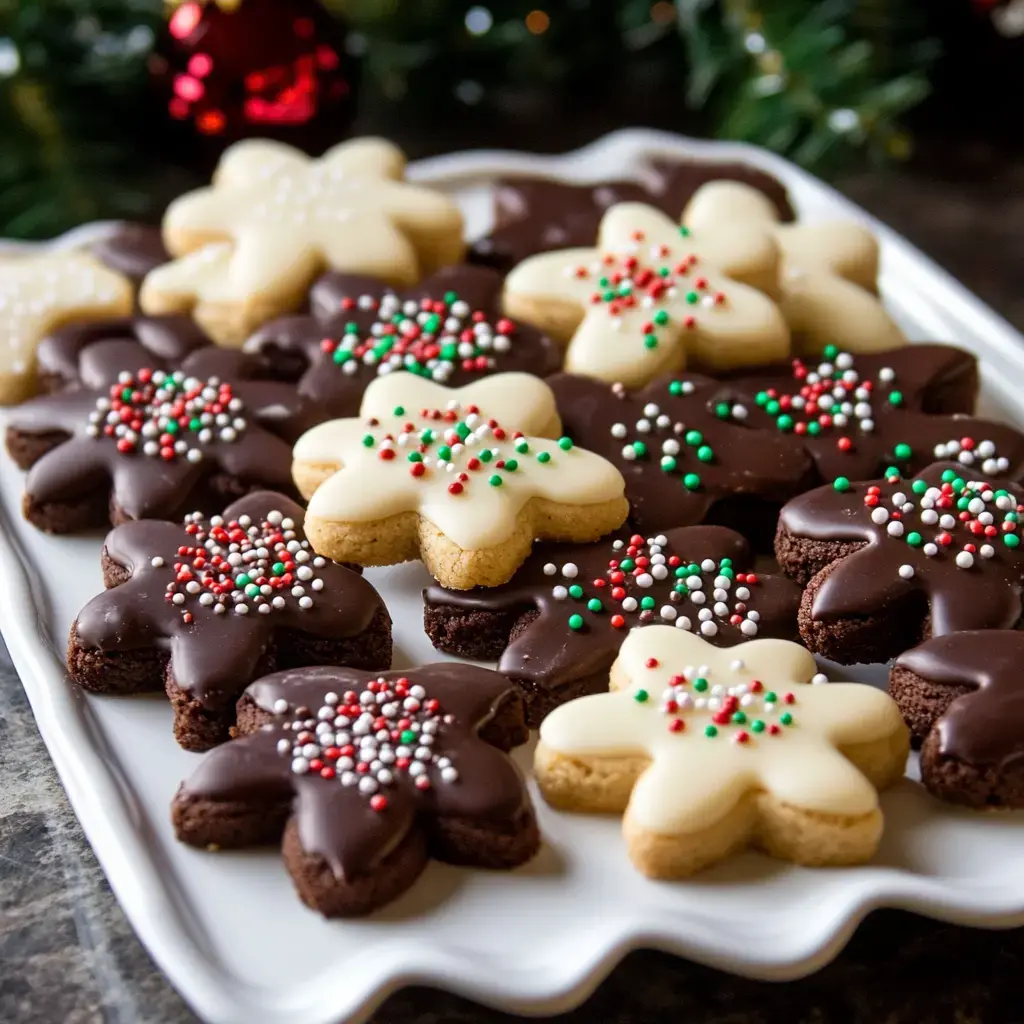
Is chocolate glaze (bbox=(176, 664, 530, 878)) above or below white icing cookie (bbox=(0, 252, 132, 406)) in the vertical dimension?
below

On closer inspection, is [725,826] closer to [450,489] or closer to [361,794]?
[361,794]

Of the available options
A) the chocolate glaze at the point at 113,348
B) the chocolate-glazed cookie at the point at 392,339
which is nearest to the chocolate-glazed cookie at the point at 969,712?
the chocolate-glazed cookie at the point at 392,339

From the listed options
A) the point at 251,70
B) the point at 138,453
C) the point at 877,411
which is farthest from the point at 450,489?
the point at 251,70

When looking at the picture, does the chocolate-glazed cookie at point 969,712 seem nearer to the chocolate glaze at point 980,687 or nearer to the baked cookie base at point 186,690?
the chocolate glaze at point 980,687

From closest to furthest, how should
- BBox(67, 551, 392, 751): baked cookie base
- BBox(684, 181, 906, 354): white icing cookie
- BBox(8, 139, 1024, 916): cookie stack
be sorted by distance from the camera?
1. BBox(8, 139, 1024, 916): cookie stack
2. BBox(67, 551, 392, 751): baked cookie base
3. BBox(684, 181, 906, 354): white icing cookie

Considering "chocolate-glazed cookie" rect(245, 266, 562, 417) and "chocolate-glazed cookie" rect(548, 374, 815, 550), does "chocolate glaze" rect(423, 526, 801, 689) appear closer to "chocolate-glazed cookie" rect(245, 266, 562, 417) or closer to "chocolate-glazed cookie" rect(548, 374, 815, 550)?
"chocolate-glazed cookie" rect(548, 374, 815, 550)

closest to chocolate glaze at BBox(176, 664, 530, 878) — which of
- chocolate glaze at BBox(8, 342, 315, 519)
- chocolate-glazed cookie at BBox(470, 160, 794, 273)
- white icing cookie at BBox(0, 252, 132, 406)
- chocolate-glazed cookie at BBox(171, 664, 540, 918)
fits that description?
chocolate-glazed cookie at BBox(171, 664, 540, 918)
